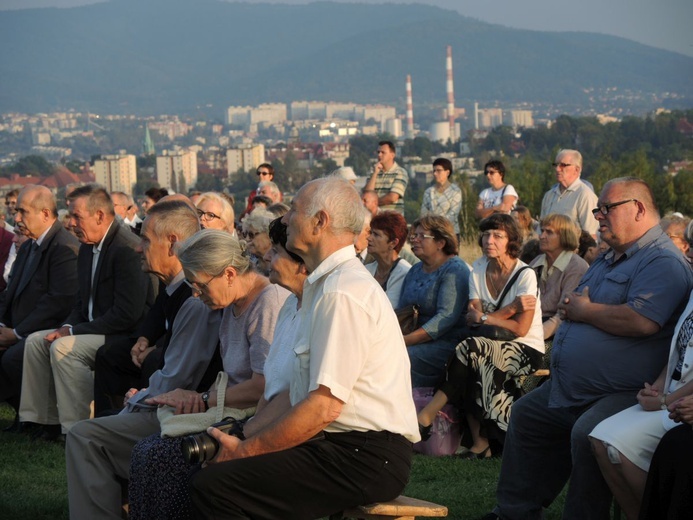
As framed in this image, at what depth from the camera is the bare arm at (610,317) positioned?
4.07m

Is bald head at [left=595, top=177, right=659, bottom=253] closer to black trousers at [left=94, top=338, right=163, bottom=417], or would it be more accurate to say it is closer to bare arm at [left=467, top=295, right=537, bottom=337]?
bare arm at [left=467, top=295, right=537, bottom=337]

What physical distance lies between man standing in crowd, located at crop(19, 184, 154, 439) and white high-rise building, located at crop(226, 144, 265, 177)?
1814 inches

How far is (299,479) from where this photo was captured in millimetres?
3428

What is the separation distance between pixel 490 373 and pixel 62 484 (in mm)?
2585

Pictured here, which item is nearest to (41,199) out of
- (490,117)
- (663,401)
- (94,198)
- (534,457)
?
(94,198)

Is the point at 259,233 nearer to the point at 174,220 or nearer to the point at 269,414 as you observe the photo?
the point at 174,220

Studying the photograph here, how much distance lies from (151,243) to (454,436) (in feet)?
7.46

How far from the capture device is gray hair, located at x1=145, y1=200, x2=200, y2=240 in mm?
5234

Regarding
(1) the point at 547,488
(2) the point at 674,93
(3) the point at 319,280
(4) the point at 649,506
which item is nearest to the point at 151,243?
(3) the point at 319,280

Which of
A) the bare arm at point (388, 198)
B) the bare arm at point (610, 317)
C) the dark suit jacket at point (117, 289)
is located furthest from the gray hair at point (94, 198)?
the bare arm at point (388, 198)

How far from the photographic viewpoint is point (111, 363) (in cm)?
627

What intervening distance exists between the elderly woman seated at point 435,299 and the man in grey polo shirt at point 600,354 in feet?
5.71

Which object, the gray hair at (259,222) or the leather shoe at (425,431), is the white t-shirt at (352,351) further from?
the gray hair at (259,222)

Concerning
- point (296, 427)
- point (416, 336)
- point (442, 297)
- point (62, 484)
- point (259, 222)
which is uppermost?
point (259, 222)
